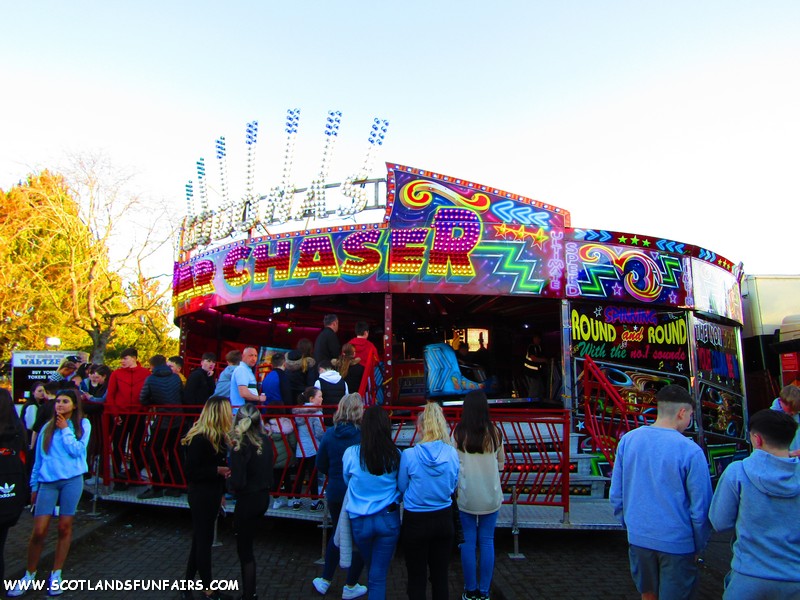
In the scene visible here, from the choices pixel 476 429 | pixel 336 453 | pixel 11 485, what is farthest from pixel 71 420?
pixel 476 429

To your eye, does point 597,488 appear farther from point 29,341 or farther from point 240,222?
point 29,341

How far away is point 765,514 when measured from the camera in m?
2.95

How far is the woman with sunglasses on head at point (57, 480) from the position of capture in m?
5.07

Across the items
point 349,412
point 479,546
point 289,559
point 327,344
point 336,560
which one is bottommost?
point 289,559

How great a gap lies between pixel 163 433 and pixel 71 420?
223 centimetres

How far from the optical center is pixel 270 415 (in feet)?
22.9

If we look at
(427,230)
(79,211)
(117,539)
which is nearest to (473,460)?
(117,539)

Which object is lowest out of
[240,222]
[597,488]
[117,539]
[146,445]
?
[117,539]

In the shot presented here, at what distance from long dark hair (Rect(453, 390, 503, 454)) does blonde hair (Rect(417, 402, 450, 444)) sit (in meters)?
0.38

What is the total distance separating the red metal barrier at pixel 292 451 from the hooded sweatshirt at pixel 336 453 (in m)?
1.73

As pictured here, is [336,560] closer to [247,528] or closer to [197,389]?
[247,528]

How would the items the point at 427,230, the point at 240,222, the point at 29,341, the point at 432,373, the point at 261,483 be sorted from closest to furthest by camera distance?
the point at 261,483
the point at 427,230
the point at 432,373
the point at 240,222
the point at 29,341

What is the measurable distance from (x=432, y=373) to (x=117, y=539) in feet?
21.5

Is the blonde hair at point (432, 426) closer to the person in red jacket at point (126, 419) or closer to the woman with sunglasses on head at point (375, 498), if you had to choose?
the woman with sunglasses on head at point (375, 498)
